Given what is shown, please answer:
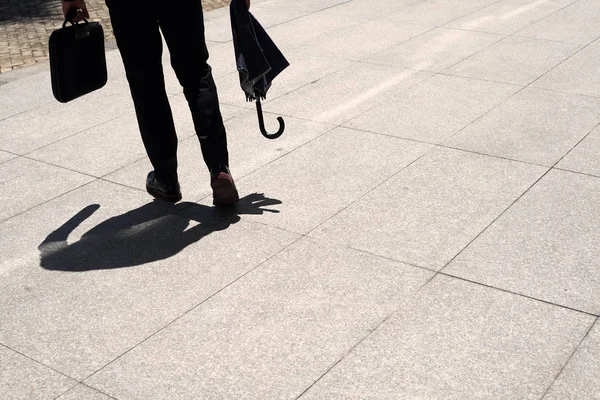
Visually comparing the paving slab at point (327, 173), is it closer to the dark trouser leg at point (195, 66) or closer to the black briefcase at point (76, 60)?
the dark trouser leg at point (195, 66)

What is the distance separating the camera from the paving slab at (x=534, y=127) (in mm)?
5629

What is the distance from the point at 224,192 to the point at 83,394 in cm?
167

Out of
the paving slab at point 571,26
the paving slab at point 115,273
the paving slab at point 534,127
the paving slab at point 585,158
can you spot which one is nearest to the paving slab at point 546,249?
the paving slab at point 585,158

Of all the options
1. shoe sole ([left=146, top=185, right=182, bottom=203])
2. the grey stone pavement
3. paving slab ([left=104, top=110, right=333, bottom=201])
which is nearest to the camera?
the grey stone pavement

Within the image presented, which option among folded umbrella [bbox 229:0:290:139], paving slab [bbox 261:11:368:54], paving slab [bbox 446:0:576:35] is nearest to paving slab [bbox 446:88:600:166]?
folded umbrella [bbox 229:0:290:139]

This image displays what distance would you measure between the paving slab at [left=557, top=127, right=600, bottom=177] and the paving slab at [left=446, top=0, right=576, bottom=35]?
9.79ft

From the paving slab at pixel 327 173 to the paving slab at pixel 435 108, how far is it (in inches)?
7.4

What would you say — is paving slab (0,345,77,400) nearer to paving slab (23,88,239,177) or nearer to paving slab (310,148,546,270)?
paving slab (310,148,546,270)

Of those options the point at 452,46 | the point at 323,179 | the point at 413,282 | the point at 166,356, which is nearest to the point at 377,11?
the point at 452,46

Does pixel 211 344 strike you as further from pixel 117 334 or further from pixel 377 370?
pixel 377 370

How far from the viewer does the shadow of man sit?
4.58 m

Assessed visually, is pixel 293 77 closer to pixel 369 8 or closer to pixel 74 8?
pixel 369 8

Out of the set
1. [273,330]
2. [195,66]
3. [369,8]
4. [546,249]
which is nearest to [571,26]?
[369,8]

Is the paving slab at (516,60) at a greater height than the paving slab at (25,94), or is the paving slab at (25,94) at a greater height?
the paving slab at (25,94)
